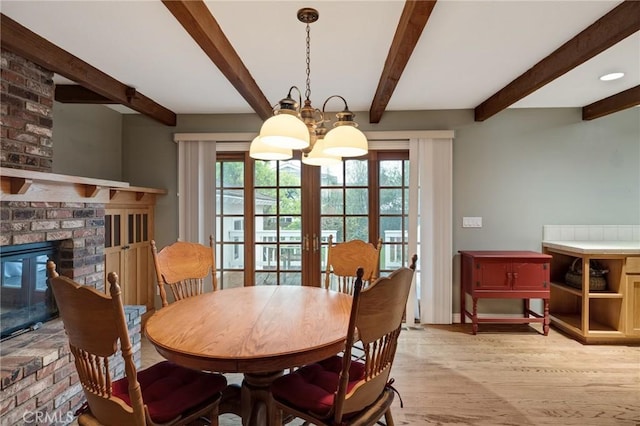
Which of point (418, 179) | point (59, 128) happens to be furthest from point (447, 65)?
point (59, 128)

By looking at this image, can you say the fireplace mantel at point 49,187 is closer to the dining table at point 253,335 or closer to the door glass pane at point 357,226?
the dining table at point 253,335

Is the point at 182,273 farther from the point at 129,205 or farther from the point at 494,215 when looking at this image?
the point at 494,215

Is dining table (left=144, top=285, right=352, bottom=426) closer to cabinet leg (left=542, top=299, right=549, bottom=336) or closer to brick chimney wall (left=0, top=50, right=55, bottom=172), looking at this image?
brick chimney wall (left=0, top=50, right=55, bottom=172)

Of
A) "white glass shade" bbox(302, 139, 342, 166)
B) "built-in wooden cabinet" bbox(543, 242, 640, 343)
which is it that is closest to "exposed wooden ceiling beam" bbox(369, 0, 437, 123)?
"white glass shade" bbox(302, 139, 342, 166)

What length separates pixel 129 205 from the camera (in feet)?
10.8

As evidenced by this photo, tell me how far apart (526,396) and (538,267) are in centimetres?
144

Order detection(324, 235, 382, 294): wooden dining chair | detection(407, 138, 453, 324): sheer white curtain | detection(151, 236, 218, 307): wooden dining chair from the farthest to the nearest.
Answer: detection(407, 138, 453, 324): sheer white curtain
detection(324, 235, 382, 294): wooden dining chair
detection(151, 236, 218, 307): wooden dining chair

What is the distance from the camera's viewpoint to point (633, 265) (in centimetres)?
295

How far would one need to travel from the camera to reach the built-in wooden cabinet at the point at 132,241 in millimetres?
3037

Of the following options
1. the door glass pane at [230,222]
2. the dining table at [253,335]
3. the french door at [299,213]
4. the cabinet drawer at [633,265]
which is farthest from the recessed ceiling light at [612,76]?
the door glass pane at [230,222]

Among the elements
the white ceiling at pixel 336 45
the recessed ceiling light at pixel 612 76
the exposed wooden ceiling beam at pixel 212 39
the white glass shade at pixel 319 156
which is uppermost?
the recessed ceiling light at pixel 612 76

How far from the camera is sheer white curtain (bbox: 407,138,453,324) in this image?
3.57 m

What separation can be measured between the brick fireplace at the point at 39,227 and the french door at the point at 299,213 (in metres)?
1.37

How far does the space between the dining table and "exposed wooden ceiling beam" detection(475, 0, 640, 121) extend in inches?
85.4
